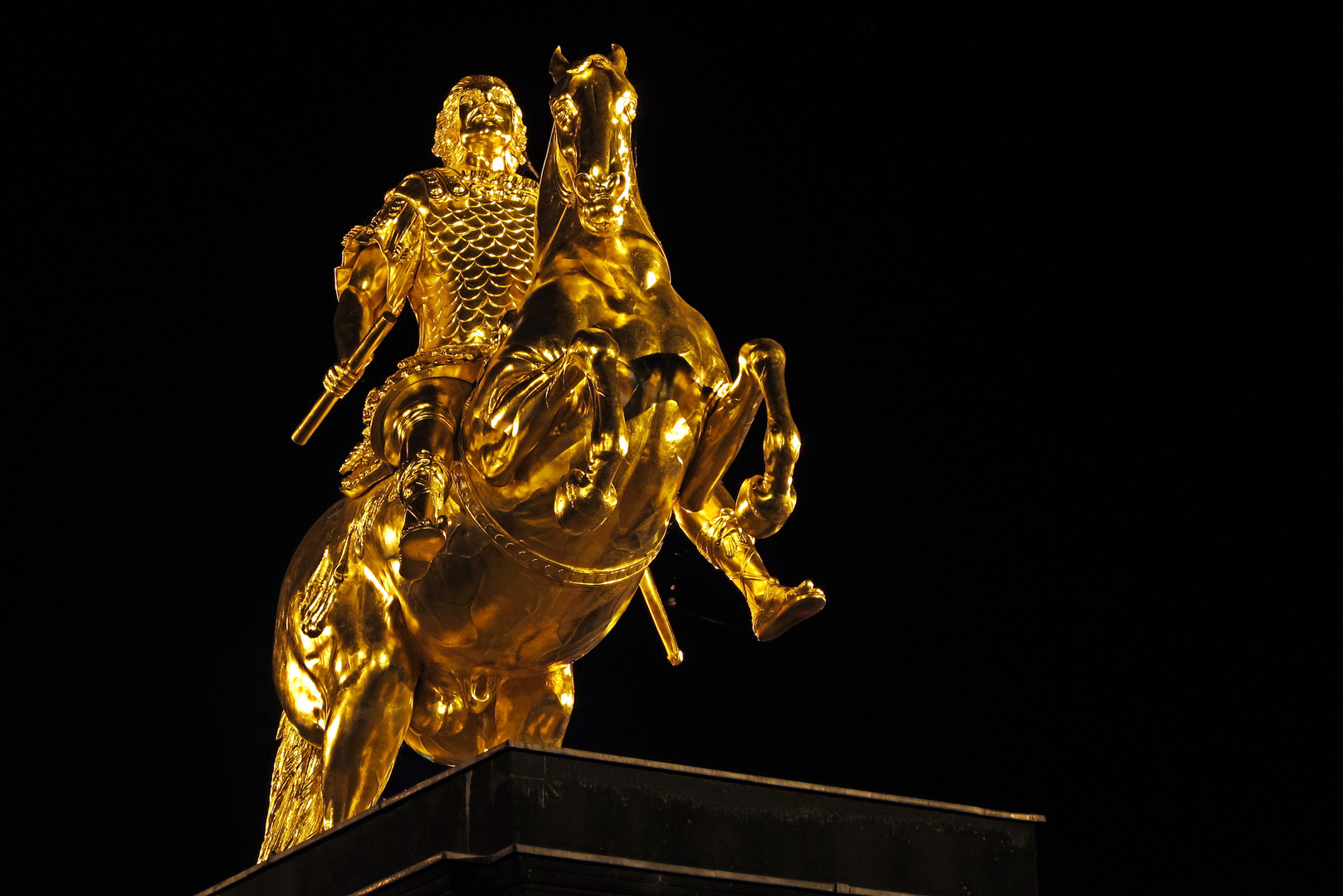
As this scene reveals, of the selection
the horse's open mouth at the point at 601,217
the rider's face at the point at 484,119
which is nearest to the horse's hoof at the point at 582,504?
the horse's open mouth at the point at 601,217

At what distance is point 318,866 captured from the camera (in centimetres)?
273

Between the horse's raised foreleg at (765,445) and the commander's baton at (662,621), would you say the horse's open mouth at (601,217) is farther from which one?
the commander's baton at (662,621)

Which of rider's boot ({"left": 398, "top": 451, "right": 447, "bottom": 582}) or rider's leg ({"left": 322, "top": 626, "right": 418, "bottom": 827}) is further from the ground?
rider's boot ({"left": 398, "top": 451, "right": 447, "bottom": 582})

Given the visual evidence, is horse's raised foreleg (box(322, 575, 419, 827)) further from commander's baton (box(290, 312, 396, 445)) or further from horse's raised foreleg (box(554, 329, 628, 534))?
horse's raised foreleg (box(554, 329, 628, 534))

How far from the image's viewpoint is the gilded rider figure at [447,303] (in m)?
3.26

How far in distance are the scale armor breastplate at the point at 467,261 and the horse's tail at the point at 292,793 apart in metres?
0.77

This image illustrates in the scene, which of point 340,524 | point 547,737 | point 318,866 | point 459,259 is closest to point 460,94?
point 459,259

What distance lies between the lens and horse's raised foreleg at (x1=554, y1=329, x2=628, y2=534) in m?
3.01

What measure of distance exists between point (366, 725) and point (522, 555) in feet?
1.29

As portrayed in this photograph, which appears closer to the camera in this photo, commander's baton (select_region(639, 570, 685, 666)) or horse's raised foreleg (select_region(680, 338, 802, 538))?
horse's raised foreleg (select_region(680, 338, 802, 538))

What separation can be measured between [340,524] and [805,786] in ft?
3.81

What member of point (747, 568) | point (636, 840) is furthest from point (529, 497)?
point (636, 840)

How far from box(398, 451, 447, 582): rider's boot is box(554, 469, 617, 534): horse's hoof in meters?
0.22

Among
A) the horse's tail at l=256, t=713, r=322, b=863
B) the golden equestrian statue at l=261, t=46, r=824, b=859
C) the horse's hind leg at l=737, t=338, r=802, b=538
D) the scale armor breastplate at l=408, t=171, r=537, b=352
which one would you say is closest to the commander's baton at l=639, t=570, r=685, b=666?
the golden equestrian statue at l=261, t=46, r=824, b=859
